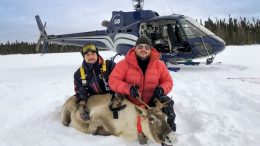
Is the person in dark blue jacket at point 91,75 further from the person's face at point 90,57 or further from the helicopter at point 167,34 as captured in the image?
the helicopter at point 167,34

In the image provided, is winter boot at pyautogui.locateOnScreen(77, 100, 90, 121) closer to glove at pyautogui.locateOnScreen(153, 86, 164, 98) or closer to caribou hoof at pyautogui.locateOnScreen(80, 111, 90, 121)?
caribou hoof at pyautogui.locateOnScreen(80, 111, 90, 121)

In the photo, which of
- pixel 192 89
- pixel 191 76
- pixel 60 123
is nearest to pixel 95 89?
pixel 60 123

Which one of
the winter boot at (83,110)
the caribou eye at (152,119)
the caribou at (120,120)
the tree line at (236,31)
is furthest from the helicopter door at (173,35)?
the tree line at (236,31)

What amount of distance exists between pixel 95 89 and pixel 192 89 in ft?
10.3

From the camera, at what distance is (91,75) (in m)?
5.46

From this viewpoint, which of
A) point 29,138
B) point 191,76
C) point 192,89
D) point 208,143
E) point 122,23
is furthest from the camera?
point 122,23

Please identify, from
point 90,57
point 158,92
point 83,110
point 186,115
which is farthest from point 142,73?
point 186,115

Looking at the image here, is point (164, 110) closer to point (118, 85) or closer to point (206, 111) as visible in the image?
point (118, 85)

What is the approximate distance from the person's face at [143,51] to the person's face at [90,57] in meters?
0.78

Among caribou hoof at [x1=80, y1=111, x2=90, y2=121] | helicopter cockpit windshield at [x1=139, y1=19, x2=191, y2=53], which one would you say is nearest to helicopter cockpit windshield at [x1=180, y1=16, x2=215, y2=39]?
helicopter cockpit windshield at [x1=139, y1=19, x2=191, y2=53]

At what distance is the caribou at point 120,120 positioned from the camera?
405 centimetres

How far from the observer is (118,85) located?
15.6 ft

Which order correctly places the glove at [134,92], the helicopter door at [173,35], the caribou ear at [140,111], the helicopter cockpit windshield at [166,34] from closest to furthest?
the caribou ear at [140,111]
the glove at [134,92]
the helicopter cockpit windshield at [166,34]
the helicopter door at [173,35]

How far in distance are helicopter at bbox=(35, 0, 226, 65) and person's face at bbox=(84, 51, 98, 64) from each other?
24.5 feet
